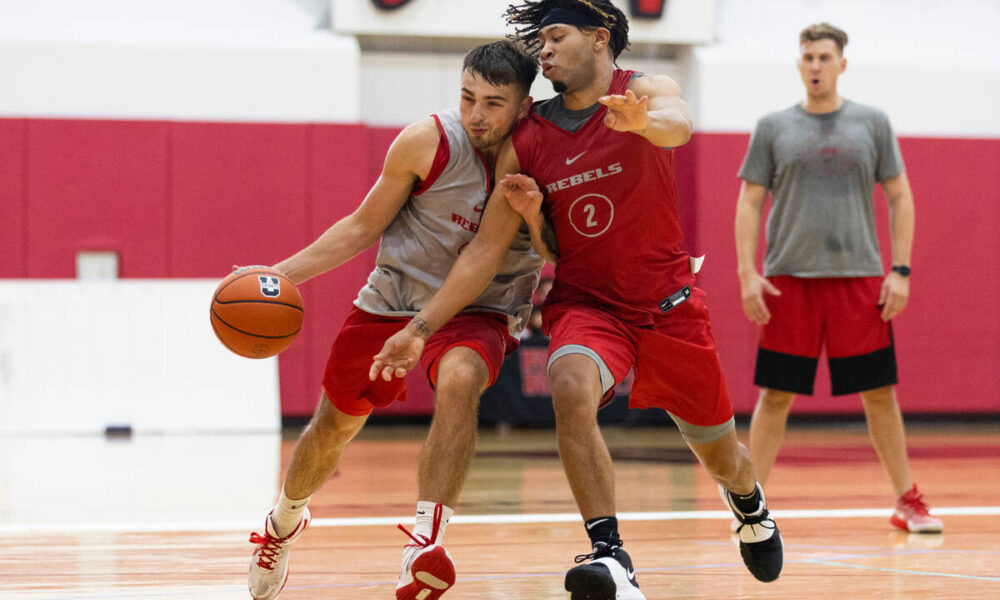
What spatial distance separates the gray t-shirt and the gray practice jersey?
1.68 m

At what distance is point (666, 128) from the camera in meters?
2.91

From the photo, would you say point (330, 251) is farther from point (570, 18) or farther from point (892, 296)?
point (892, 296)

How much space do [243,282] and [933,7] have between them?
10.1 m

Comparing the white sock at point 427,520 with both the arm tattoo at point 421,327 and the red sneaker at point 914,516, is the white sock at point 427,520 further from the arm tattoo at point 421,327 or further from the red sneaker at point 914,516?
the red sneaker at point 914,516

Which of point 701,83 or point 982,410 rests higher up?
point 701,83

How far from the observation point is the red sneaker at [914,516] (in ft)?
14.1

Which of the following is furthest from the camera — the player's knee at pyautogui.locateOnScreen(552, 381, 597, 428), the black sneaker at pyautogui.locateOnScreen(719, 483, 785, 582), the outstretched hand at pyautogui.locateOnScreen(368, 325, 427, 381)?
the black sneaker at pyautogui.locateOnScreen(719, 483, 785, 582)

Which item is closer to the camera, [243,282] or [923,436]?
[243,282]

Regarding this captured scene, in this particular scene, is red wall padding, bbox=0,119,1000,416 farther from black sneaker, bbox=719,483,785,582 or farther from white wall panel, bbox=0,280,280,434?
black sneaker, bbox=719,483,785,582

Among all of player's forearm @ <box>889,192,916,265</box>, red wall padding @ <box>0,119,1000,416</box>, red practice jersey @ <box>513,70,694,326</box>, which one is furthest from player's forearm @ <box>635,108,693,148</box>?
red wall padding @ <box>0,119,1000,416</box>

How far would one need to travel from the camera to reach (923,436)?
9.66 meters

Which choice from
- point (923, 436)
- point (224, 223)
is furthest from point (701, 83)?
point (224, 223)

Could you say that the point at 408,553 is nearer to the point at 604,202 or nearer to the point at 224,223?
the point at 604,202

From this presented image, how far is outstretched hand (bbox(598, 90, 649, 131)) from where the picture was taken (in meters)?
2.81
